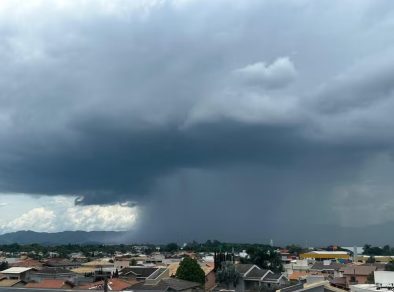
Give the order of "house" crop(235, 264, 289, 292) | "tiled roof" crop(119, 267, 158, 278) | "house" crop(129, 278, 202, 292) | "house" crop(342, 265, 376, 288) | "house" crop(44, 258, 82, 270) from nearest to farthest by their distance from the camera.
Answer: "house" crop(129, 278, 202, 292) → "house" crop(235, 264, 289, 292) → "house" crop(342, 265, 376, 288) → "tiled roof" crop(119, 267, 158, 278) → "house" crop(44, 258, 82, 270)

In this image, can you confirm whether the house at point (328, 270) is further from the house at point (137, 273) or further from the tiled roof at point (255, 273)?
the house at point (137, 273)

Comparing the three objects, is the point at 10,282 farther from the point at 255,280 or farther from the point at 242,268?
the point at 255,280

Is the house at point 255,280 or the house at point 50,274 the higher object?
the house at point 50,274

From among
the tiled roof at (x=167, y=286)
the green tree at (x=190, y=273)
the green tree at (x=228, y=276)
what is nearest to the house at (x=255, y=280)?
the green tree at (x=228, y=276)

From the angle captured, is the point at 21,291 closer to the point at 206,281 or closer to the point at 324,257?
the point at 206,281

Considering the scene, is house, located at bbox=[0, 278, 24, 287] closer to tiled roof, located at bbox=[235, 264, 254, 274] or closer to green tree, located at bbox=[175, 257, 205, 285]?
green tree, located at bbox=[175, 257, 205, 285]

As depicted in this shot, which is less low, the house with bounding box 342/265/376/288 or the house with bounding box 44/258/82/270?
the house with bounding box 44/258/82/270

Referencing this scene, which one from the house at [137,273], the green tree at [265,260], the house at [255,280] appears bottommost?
the house at [255,280]

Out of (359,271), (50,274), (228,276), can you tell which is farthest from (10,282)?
(359,271)

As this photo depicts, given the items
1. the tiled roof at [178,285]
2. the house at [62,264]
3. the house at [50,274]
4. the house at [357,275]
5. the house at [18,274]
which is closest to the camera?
the tiled roof at [178,285]

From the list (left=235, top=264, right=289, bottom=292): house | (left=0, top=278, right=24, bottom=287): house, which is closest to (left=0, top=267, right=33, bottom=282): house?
(left=0, top=278, right=24, bottom=287): house

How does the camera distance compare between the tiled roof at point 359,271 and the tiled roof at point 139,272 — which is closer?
the tiled roof at point 139,272

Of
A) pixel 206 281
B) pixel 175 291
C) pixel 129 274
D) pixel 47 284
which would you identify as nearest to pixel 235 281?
pixel 206 281
